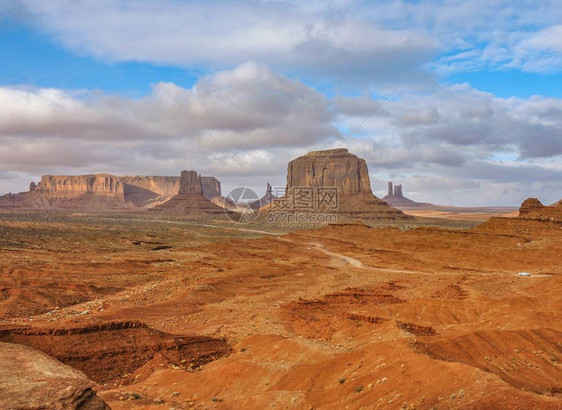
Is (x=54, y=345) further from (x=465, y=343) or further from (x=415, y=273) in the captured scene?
(x=415, y=273)

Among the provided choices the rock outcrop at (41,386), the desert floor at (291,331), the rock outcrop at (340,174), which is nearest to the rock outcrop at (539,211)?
the desert floor at (291,331)

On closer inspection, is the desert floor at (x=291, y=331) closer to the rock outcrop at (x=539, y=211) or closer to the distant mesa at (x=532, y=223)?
the distant mesa at (x=532, y=223)

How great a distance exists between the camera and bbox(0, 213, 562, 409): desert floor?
9.97 m

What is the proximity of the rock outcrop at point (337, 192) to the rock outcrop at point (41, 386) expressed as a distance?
493ft

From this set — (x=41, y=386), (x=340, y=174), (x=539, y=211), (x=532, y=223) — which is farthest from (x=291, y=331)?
(x=340, y=174)

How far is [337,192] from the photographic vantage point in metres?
183

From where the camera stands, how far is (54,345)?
14172 millimetres

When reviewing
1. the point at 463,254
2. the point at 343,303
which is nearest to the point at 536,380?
the point at 343,303

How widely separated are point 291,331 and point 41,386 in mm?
10925

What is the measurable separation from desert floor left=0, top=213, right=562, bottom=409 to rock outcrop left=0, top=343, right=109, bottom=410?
1.85 metres

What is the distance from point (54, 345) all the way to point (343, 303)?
49.3 feet

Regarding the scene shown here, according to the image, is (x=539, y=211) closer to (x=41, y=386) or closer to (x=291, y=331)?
(x=291, y=331)

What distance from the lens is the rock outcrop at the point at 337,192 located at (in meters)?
166

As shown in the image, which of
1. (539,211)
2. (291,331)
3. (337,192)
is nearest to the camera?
(291,331)
